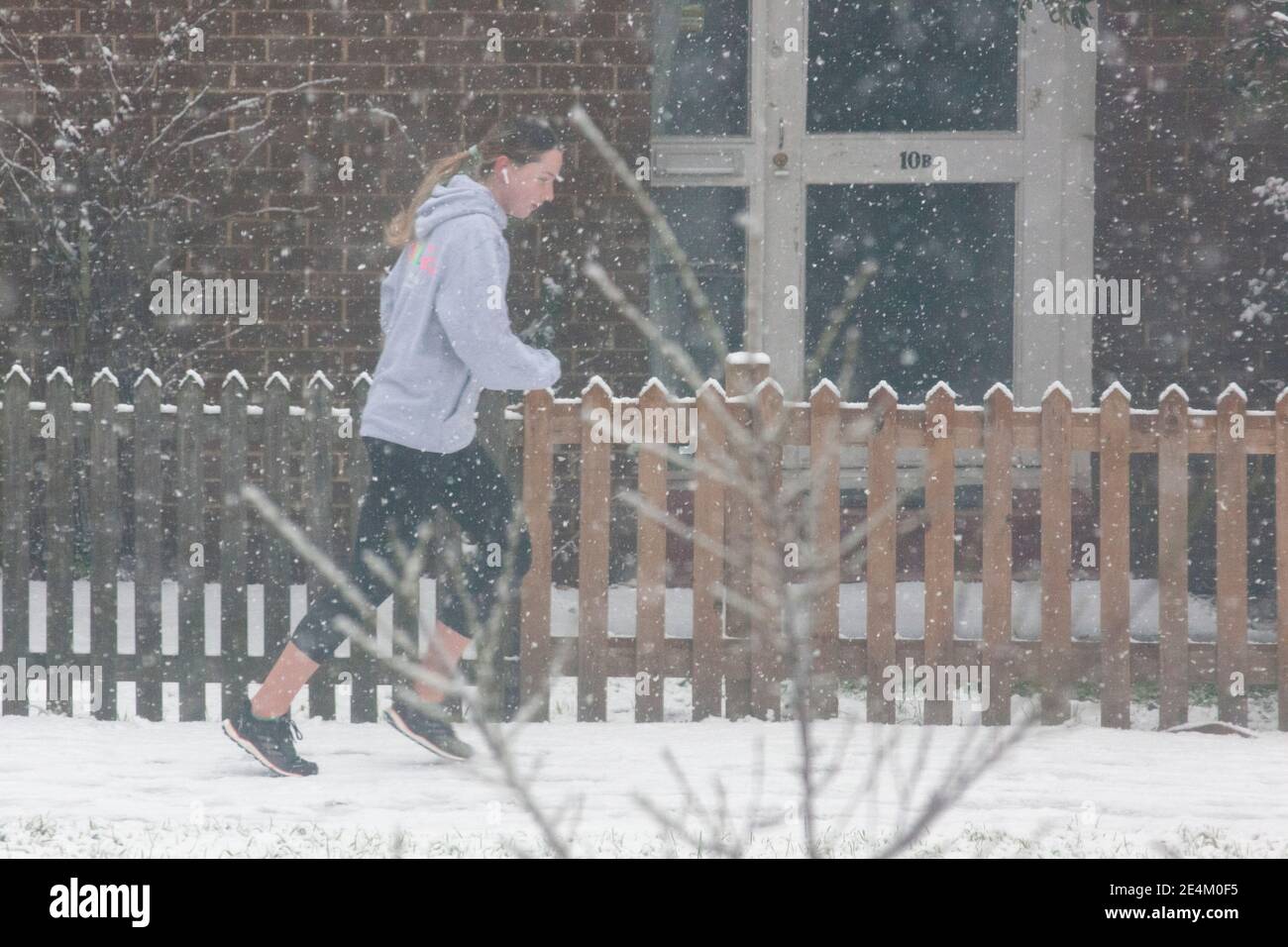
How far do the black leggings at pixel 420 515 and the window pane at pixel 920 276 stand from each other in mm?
3540

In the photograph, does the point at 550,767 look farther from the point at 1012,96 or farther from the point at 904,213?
the point at 1012,96

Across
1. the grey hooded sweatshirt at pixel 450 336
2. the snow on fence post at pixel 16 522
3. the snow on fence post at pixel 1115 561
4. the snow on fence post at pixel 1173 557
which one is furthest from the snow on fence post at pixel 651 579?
the snow on fence post at pixel 16 522

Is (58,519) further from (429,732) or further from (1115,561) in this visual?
(1115,561)

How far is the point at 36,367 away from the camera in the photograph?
24.1 feet

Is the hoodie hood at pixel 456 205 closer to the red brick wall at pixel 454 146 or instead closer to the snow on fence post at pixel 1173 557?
the snow on fence post at pixel 1173 557

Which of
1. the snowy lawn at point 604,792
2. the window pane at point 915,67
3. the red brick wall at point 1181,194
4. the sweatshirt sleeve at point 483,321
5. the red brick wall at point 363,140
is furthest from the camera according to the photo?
the window pane at point 915,67

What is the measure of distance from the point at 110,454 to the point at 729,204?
3514 mm

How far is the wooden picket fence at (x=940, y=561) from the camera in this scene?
5.18m

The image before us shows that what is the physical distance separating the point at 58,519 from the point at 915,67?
4.70 meters

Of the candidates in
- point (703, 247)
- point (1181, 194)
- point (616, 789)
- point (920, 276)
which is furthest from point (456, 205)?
point (1181, 194)

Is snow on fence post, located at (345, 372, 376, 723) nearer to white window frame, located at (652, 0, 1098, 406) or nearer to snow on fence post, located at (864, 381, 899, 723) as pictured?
snow on fence post, located at (864, 381, 899, 723)

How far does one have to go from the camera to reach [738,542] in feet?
16.6

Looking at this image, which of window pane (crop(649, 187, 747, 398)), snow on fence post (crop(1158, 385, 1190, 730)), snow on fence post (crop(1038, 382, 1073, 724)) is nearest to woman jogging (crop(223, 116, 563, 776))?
snow on fence post (crop(1038, 382, 1073, 724))

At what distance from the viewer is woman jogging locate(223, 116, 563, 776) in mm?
4273
